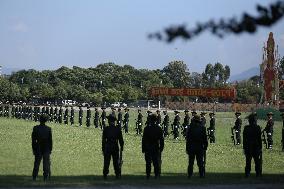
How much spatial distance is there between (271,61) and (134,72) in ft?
281

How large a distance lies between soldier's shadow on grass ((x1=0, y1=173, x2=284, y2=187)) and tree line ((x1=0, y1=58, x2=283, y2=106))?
87.8 metres

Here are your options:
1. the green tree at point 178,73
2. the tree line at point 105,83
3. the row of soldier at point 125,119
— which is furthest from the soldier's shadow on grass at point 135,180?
the green tree at point 178,73

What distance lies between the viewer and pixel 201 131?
1288 cm

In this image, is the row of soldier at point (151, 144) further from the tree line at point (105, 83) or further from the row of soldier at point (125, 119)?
the tree line at point (105, 83)

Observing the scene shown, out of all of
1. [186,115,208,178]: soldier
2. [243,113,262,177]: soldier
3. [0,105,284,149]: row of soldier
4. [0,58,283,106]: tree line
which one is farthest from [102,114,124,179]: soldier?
[0,58,283,106]: tree line

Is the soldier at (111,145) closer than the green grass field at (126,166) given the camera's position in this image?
No

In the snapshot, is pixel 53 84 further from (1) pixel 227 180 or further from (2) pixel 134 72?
(1) pixel 227 180

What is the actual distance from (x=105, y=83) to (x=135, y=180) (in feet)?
374

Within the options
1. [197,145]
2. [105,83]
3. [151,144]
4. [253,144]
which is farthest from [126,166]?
[105,83]

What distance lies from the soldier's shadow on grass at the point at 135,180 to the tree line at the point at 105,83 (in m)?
87.8

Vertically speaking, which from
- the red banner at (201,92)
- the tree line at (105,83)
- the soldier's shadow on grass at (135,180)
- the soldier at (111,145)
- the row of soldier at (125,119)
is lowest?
the soldier's shadow on grass at (135,180)

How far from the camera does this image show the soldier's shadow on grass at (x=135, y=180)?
11359 mm

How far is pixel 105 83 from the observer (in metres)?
126

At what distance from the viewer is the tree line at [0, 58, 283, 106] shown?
339ft
